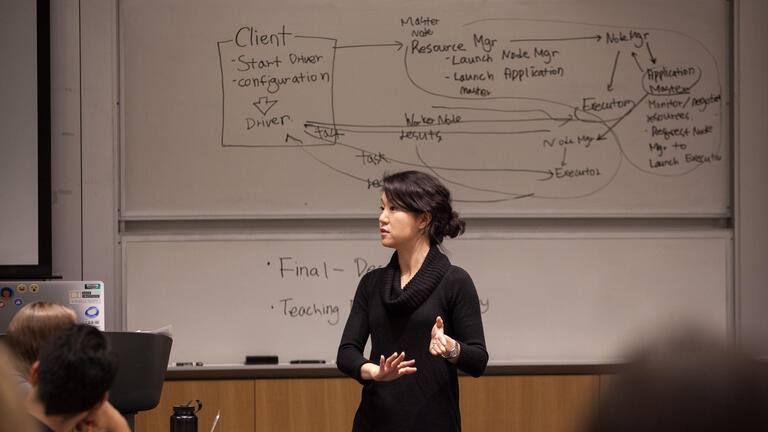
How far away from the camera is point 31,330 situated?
1.77 meters

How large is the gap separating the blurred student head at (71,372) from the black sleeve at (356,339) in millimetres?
733

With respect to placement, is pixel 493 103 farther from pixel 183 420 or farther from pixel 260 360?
pixel 183 420

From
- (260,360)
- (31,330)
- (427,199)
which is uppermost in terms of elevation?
(427,199)

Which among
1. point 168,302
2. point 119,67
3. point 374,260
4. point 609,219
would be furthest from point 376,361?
point 119,67

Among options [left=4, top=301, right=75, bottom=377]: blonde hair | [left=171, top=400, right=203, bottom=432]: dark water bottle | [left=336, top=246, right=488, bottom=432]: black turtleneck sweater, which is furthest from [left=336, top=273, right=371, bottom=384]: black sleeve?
[left=4, top=301, right=75, bottom=377]: blonde hair

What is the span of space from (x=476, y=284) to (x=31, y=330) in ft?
6.88

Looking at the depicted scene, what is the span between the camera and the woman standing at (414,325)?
195 centimetres

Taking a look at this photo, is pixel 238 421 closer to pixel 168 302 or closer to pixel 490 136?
pixel 168 302

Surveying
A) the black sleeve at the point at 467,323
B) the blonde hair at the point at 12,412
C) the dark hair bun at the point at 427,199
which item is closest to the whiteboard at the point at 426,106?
the dark hair bun at the point at 427,199

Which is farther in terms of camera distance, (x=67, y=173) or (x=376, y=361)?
(x=67, y=173)

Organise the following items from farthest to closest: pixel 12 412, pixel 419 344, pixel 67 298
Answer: pixel 67 298, pixel 419 344, pixel 12 412

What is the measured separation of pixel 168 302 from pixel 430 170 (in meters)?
1.30

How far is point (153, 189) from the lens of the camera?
3.43 m

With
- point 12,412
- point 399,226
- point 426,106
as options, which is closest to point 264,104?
point 426,106
